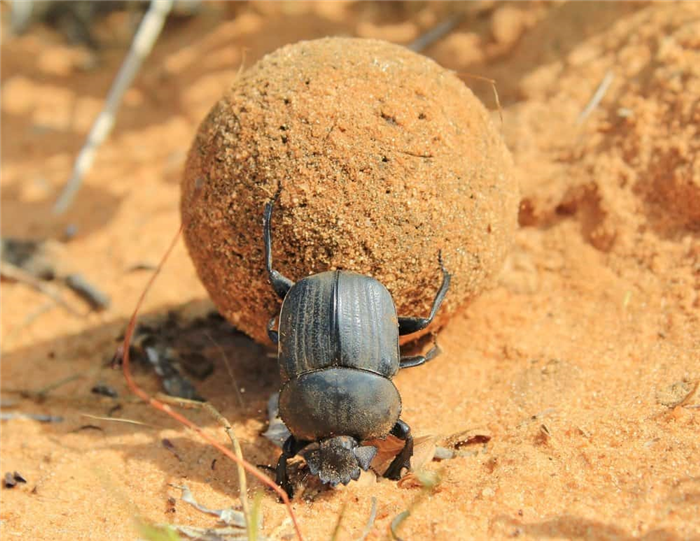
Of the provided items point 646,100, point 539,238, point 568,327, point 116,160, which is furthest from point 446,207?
point 116,160

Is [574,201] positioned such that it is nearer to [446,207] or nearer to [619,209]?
[619,209]

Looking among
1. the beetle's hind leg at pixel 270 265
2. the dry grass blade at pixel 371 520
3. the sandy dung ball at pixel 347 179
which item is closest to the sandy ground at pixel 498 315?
the dry grass blade at pixel 371 520

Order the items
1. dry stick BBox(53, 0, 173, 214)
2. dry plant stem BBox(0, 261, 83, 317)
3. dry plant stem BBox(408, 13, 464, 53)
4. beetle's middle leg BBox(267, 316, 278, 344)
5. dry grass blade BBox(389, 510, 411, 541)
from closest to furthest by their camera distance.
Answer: dry grass blade BBox(389, 510, 411, 541) < beetle's middle leg BBox(267, 316, 278, 344) < dry plant stem BBox(0, 261, 83, 317) < dry stick BBox(53, 0, 173, 214) < dry plant stem BBox(408, 13, 464, 53)

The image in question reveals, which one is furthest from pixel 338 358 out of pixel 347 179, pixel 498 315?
pixel 498 315

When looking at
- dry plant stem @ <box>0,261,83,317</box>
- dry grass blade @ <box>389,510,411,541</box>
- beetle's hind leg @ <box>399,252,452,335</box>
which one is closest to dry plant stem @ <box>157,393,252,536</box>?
dry grass blade @ <box>389,510,411,541</box>

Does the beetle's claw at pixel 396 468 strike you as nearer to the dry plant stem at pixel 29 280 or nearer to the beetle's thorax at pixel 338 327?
the beetle's thorax at pixel 338 327

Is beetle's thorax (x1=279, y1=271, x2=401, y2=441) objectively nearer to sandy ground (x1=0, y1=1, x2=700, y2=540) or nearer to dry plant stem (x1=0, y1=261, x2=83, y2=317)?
sandy ground (x1=0, y1=1, x2=700, y2=540)

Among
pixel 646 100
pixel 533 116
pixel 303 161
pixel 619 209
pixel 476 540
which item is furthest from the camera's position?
pixel 533 116
